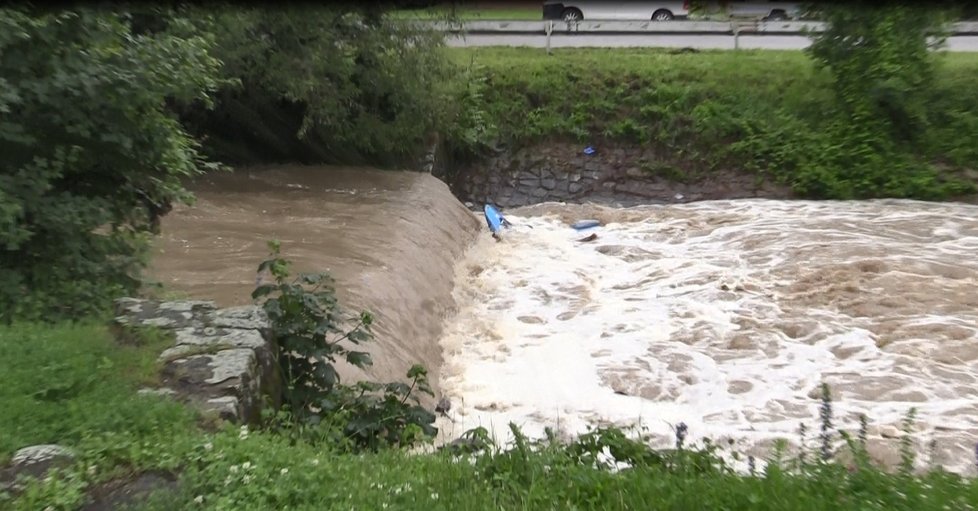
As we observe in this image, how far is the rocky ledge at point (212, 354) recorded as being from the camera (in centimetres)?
471

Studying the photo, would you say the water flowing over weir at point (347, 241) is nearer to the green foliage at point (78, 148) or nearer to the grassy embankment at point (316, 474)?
the green foliage at point (78, 148)

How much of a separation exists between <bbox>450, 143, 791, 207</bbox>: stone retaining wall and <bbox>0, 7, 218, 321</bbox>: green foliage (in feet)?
44.6

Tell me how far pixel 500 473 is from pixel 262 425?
1.48 meters

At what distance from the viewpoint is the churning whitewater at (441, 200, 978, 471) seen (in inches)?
322

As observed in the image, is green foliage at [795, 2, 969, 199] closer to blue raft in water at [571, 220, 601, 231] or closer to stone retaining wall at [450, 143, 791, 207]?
stone retaining wall at [450, 143, 791, 207]

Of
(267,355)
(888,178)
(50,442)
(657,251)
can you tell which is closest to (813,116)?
(888,178)

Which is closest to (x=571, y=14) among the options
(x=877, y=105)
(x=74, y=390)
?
(x=877, y=105)

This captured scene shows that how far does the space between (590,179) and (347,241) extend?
32.2 feet

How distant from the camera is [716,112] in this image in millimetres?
21141

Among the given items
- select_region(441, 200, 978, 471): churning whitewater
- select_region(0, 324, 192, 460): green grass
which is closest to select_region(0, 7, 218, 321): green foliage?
select_region(0, 324, 192, 460): green grass

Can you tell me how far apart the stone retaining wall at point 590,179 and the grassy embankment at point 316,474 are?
15914 millimetres

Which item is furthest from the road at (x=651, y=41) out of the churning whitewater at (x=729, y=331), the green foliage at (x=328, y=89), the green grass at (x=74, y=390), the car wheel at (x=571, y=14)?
the green grass at (x=74, y=390)

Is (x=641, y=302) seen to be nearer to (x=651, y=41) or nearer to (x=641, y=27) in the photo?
(x=641, y=27)

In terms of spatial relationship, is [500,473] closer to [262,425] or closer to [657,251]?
[262,425]
